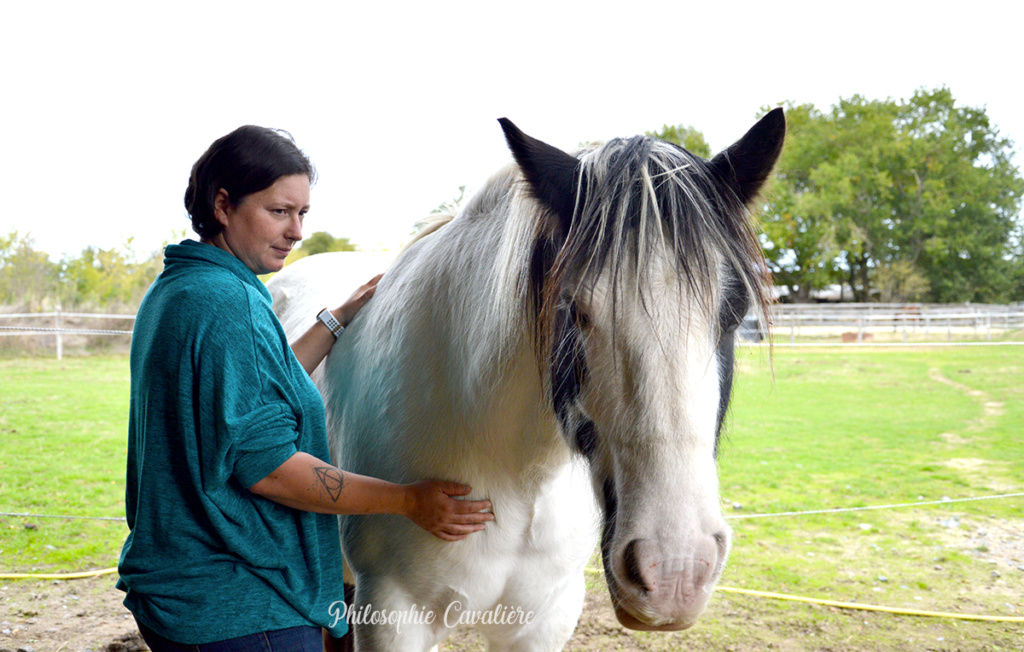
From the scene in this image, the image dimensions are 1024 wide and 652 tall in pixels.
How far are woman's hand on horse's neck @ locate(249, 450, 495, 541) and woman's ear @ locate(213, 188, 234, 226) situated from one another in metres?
0.40

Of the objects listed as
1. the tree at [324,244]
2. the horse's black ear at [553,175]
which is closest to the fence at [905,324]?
the tree at [324,244]

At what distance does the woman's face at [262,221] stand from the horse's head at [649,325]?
390 millimetres

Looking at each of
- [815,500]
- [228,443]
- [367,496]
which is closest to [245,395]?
[228,443]

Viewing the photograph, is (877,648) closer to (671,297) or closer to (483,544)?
(483,544)

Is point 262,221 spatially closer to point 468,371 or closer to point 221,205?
point 221,205

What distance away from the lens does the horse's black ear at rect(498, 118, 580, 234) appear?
0.99 m

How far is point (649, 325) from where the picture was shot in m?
0.86

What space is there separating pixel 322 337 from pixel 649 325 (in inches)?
41.6

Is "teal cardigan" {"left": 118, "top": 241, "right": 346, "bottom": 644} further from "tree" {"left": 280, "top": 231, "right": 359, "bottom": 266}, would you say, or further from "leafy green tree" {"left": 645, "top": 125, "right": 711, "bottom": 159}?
"leafy green tree" {"left": 645, "top": 125, "right": 711, "bottom": 159}

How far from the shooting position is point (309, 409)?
1.07 m

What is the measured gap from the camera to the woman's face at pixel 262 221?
1059 mm

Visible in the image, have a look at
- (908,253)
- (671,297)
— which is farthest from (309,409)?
(908,253)

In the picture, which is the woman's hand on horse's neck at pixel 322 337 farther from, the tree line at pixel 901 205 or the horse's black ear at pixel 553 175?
the tree line at pixel 901 205

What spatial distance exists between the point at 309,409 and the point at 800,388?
10285 mm
